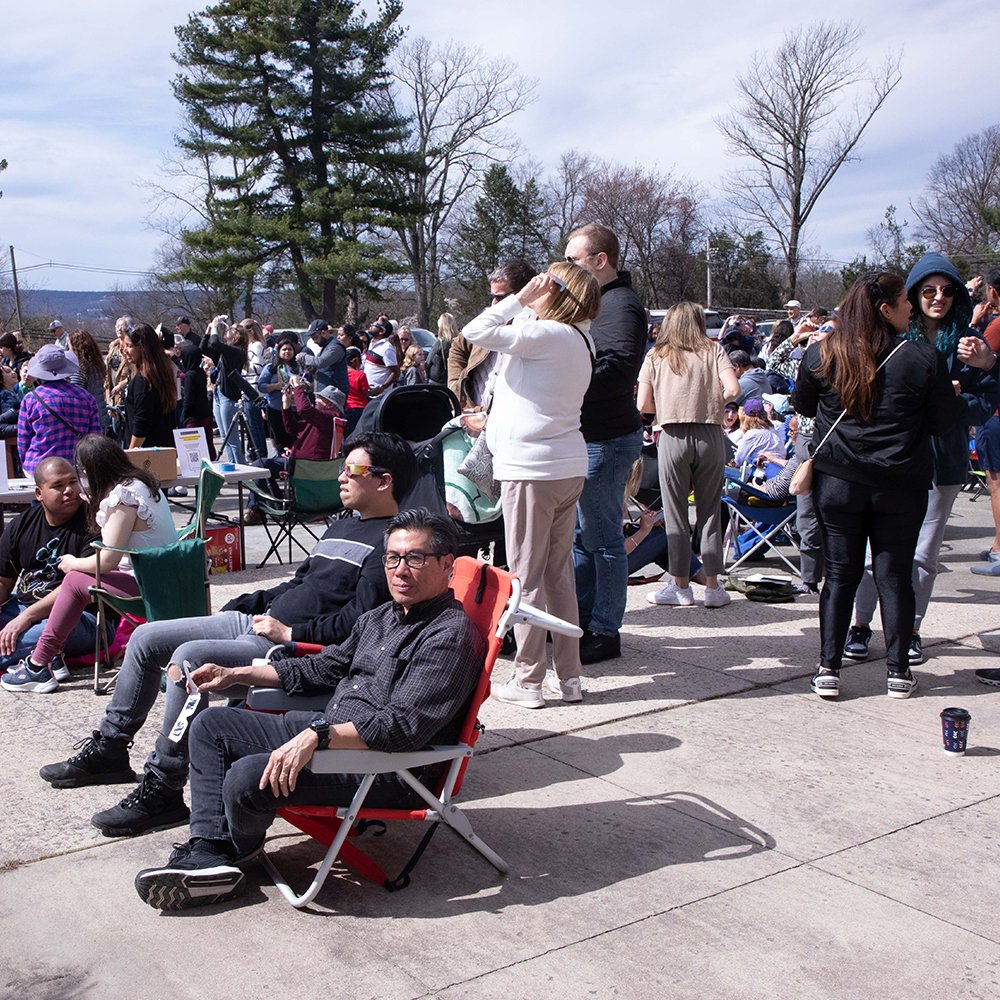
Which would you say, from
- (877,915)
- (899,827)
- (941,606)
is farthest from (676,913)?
(941,606)

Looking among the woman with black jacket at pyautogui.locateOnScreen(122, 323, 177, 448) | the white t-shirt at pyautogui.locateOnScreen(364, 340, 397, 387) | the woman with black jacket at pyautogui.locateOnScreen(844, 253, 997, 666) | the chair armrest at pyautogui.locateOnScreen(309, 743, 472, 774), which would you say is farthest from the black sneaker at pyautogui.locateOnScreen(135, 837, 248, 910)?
the white t-shirt at pyautogui.locateOnScreen(364, 340, 397, 387)

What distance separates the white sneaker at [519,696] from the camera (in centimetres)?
499

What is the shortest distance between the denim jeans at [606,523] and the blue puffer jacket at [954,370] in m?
1.44

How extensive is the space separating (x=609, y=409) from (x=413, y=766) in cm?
249

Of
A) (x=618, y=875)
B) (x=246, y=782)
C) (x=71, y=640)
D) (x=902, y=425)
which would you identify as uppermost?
(x=902, y=425)

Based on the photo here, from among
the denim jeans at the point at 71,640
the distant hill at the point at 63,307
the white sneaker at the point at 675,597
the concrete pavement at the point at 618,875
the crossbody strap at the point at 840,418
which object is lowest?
the concrete pavement at the point at 618,875

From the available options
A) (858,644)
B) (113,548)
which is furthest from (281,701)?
(858,644)

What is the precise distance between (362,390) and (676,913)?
1114cm

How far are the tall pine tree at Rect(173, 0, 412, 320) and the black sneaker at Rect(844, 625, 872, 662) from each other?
29.0 metres

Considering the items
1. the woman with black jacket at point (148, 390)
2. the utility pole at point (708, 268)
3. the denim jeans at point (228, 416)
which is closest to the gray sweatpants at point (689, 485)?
the woman with black jacket at point (148, 390)

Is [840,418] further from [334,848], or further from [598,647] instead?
[334,848]

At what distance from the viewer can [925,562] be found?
5.70 meters

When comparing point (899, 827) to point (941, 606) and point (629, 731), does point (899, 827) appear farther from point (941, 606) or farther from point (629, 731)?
point (941, 606)

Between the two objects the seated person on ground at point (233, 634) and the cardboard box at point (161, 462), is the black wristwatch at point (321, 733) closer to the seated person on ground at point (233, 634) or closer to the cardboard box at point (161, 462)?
the seated person on ground at point (233, 634)
